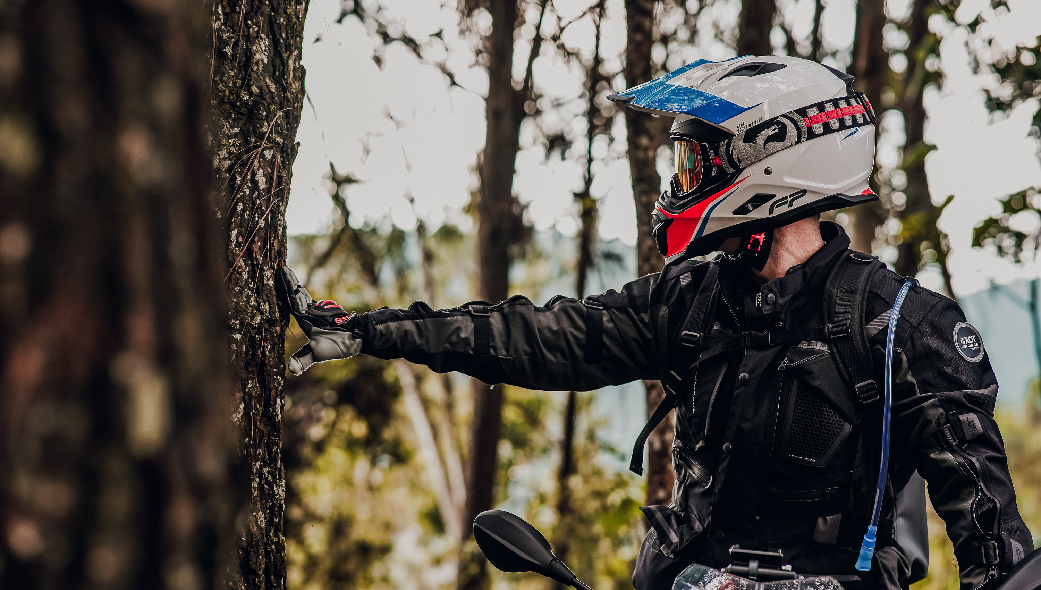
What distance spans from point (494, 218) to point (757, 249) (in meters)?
5.66

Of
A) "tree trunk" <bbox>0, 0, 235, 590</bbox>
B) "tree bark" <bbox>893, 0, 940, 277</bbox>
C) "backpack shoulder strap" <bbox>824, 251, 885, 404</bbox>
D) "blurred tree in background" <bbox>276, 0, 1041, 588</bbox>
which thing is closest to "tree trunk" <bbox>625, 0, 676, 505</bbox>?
"blurred tree in background" <bbox>276, 0, 1041, 588</bbox>

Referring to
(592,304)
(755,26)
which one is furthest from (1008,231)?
(592,304)

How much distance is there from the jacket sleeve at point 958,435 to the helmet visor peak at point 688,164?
2.84ft

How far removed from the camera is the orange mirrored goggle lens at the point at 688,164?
3.01 m

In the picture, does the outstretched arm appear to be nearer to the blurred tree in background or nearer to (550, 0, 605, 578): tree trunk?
the blurred tree in background

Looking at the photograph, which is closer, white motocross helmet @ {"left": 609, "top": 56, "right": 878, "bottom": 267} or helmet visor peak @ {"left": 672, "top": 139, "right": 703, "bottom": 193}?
white motocross helmet @ {"left": 609, "top": 56, "right": 878, "bottom": 267}

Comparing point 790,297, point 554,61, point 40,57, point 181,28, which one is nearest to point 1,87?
point 40,57

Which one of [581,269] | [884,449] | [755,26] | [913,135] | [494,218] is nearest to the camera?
[884,449]

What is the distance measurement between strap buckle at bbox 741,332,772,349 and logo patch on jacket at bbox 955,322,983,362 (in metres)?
0.54

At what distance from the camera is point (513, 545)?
8.54 feet

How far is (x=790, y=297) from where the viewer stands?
8.91 feet

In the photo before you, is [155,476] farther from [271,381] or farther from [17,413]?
[271,381]

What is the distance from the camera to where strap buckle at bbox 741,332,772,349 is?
269 cm

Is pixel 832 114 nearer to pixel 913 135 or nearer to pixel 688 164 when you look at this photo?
pixel 688 164
